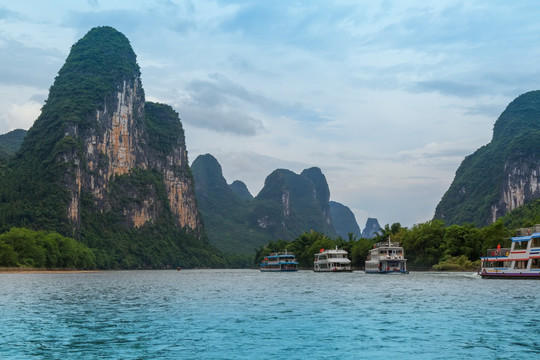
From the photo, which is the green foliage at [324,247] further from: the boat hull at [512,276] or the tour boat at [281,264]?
the boat hull at [512,276]

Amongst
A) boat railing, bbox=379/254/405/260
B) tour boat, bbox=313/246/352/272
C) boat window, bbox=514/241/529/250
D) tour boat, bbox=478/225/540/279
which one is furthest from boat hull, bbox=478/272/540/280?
tour boat, bbox=313/246/352/272

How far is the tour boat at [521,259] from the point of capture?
69000mm

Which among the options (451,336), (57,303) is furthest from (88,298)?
(451,336)

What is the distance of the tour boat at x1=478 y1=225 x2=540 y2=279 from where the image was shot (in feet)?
226

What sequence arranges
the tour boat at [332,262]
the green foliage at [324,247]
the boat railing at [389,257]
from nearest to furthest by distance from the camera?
the boat railing at [389,257] < the tour boat at [332,262] < the green foliage at [324,247]

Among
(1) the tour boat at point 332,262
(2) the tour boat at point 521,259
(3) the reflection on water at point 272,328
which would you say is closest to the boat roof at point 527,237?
(2) the tour boat at point 521,259

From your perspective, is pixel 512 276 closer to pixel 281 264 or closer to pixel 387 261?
pixel 387 261

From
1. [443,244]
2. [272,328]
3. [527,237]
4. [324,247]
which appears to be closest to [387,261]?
[443,244]

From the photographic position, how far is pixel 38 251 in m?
128

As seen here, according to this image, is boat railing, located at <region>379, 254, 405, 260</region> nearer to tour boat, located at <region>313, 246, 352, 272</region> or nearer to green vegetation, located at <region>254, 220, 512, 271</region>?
green vegetation, located at <region>254, 220, 512, 271</region>

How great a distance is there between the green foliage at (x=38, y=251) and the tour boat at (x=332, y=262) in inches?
2435

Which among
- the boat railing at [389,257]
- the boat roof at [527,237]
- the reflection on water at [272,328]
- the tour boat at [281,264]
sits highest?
the boat roof at [527,237]

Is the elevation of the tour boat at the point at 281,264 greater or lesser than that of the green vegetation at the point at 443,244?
lesser

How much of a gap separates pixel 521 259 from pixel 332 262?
5992 centimetres
